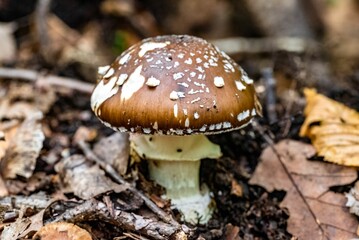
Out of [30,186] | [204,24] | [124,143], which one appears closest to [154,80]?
[124,143]

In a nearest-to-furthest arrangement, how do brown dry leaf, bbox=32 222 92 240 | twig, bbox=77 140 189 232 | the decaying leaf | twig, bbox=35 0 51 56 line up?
brown dry leaf, bbox=32 222 92 240 → twig, bbox=77 140 189 232 → the decaying leaf → twig, bbox=35 0 51 56

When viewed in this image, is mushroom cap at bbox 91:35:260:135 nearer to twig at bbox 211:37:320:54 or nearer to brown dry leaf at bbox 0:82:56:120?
brown dry leaf at bbox 0:82:56:120

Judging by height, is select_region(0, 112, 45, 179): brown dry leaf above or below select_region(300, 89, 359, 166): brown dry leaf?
below

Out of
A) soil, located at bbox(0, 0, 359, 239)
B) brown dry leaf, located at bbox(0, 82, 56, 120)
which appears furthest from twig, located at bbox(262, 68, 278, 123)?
brown dry leaf, located at bbox(0, 82, 56, 120)

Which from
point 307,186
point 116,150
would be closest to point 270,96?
point 307,186

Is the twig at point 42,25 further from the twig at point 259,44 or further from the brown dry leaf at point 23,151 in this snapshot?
the twig at point 259,44

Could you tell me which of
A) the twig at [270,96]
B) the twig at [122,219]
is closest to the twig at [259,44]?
the twig at [270,96]
